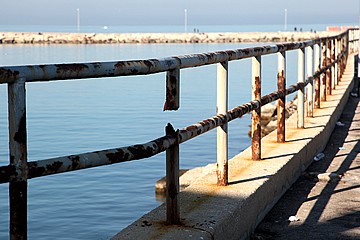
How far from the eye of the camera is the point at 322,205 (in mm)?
5660

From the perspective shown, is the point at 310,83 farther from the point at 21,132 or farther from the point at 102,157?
the point at 21,132

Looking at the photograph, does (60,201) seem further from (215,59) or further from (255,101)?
(215,59)

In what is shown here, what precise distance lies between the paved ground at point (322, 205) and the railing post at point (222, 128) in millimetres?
439

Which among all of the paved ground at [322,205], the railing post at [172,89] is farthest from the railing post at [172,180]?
the paved ground at [322,205]

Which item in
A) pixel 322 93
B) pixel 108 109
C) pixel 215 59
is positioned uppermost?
pixel 215 59

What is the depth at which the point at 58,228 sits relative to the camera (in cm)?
1020

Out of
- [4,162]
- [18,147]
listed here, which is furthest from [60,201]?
[18,147]

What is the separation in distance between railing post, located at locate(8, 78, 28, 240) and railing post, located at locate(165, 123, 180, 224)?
4.11 feet

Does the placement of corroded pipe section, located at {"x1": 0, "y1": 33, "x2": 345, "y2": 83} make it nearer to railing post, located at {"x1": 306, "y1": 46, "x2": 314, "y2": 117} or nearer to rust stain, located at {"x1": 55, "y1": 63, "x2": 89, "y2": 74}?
rust stain, located at {"x1": 55, "y1": 63, "x2": 89, "y2": 74}

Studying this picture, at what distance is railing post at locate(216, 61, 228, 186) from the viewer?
489 centimetres

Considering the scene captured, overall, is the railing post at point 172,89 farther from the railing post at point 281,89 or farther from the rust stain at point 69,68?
the railing post at point 281,89

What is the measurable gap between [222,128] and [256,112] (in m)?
1.06

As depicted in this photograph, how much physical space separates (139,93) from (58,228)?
988 inches

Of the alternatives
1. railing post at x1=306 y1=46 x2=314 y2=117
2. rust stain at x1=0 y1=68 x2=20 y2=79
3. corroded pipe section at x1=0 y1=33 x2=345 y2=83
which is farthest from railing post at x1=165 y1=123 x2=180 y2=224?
railing post at x1=306 y1=46 x2=314 y2=117
